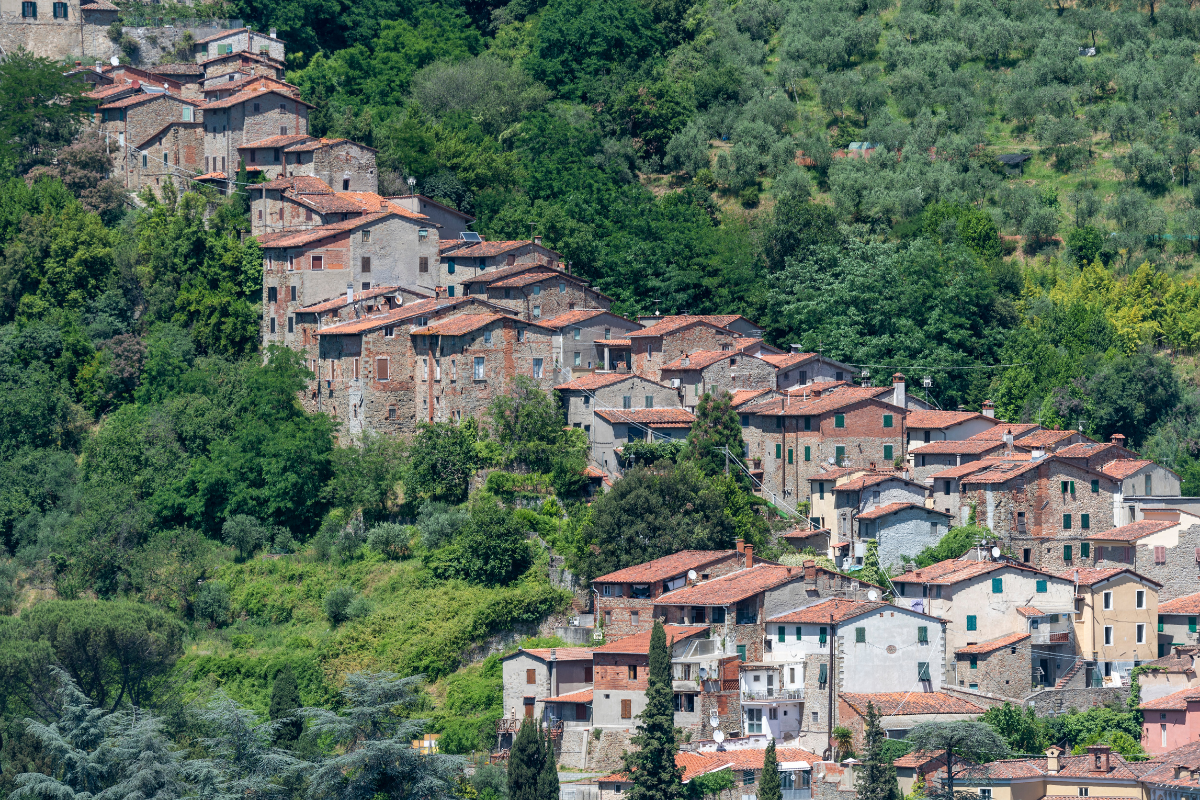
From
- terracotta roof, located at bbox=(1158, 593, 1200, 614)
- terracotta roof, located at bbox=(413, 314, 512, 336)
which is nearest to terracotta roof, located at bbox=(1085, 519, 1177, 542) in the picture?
terracotta roof, located at bbox=(1158, 593, 1200, 614)

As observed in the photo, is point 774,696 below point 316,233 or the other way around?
below

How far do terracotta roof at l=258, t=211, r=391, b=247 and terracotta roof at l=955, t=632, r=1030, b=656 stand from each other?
28.9 meters

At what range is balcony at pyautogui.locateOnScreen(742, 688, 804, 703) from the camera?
2251 inches

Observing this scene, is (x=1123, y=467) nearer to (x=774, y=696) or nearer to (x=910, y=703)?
(x=910, y=703)

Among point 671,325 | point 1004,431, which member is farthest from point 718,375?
point 1004,431

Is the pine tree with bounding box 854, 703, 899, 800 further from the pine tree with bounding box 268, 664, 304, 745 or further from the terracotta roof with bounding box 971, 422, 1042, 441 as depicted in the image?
the terracotta roof with bounding box 971, 422, 1042, 441

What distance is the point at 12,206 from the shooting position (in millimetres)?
80188

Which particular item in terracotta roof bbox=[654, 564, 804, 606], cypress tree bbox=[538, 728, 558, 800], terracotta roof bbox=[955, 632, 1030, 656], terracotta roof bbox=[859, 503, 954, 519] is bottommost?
cypress tree bbox=[538, 728, 558, 800]

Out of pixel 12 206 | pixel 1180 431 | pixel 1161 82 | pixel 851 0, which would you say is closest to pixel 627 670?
pixel 1180 431

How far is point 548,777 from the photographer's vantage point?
176 feet

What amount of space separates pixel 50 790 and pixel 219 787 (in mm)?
4647

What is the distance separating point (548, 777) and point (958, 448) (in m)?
21.1

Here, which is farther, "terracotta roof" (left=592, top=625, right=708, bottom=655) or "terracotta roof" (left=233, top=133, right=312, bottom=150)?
"terracotta roof" (left=233, top=133, right=312, bottom=150)

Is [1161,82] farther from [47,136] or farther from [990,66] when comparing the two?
[47,136]
